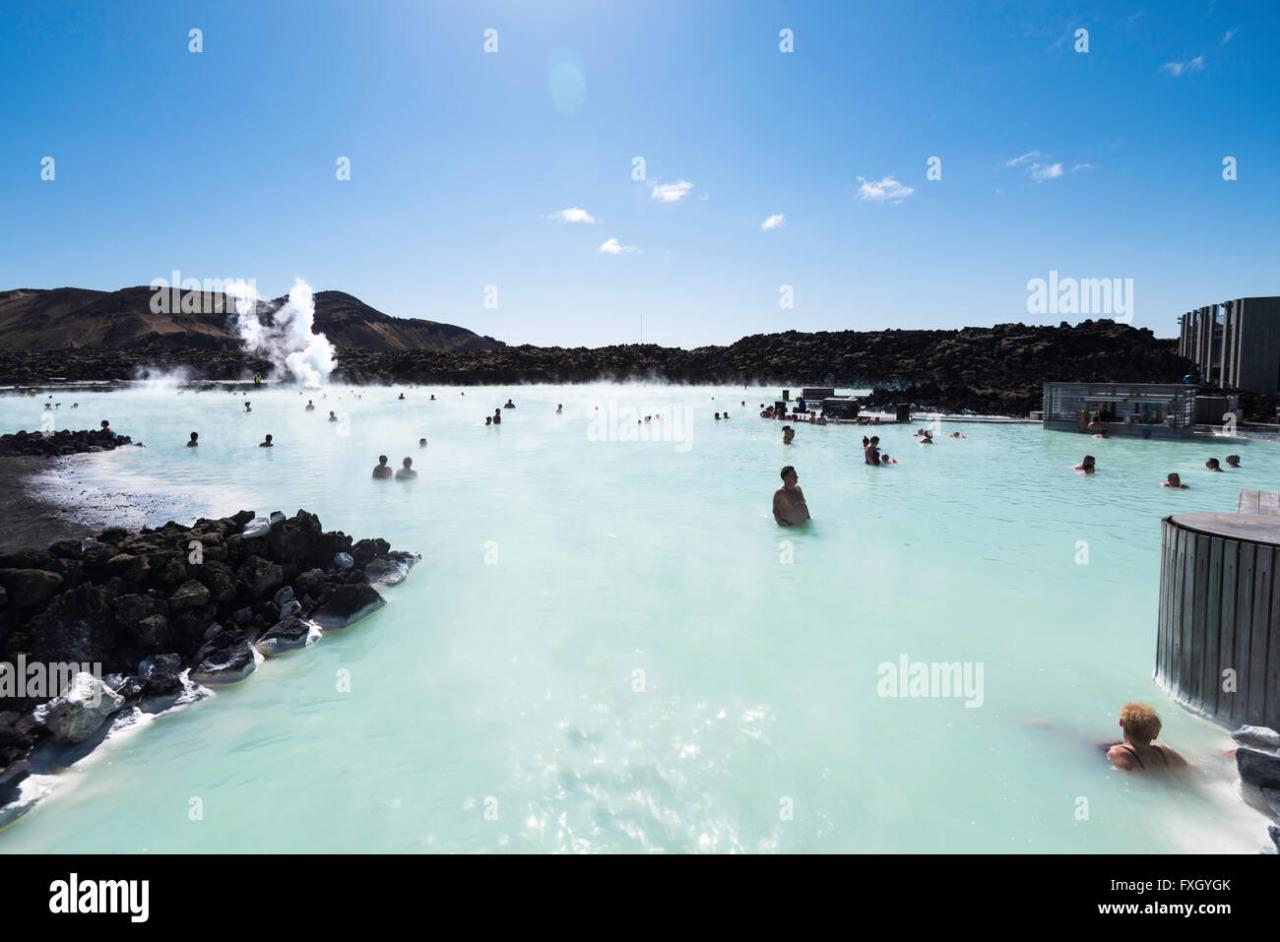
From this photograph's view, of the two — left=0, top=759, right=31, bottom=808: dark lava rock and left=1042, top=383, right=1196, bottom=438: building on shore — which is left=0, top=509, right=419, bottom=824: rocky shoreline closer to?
left=0, top=759, right=31, bottom=808: dark lava rock

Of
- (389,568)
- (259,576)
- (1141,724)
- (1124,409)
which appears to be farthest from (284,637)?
(1124,409)

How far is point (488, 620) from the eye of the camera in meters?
7.52

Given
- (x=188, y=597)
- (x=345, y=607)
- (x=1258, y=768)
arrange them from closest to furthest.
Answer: (x=1258, y=768), (x=188, y=597), (x=345, y=607)

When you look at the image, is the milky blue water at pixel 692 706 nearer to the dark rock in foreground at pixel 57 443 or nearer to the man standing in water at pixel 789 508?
the man standing in water at pixel 789 508

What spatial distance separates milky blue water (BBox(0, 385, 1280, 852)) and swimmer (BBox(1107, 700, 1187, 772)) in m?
0.11

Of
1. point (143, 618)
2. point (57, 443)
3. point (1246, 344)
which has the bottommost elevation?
point (143, 618)

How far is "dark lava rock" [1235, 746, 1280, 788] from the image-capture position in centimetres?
383

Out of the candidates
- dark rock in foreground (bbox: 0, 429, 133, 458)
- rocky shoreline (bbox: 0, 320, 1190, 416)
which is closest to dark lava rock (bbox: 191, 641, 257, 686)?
dark rock in foreground (bbox: 0, 429, 133, 458)

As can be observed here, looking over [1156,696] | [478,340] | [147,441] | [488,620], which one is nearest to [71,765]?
[488,620]

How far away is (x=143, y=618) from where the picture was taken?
584 cm

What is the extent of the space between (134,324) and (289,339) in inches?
1227

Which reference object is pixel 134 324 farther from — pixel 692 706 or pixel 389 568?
pixel 692 706
